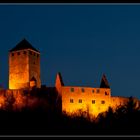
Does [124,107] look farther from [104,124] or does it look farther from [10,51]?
[10,51]

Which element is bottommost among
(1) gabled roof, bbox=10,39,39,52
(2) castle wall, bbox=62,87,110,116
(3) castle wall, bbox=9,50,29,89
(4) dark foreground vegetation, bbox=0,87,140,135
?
(4) dark foreground vegetation, bbox=0,87,140,135

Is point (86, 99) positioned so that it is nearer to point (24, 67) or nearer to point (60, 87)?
point (60, 87)

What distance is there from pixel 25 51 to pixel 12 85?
4.08 meters

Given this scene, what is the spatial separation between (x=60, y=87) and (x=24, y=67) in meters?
7.31

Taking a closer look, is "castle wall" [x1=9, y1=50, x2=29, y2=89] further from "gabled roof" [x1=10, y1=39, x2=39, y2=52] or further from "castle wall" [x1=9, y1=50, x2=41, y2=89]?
"gabled roof" [x1=10, y1=39, x2=39, y2=52]

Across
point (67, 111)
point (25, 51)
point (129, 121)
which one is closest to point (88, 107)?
point (67, 111)

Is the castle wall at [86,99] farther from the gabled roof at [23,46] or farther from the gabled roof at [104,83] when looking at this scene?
the gabled roof at [23,46]

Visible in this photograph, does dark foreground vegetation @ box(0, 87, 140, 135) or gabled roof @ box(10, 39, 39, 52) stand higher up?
gabled roof @ box(10, 39, 39, 52)

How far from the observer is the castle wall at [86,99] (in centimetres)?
5466

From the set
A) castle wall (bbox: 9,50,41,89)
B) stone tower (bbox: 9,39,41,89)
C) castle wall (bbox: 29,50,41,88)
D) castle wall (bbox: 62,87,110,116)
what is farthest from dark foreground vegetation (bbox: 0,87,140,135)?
castle wall (bbox: 29,50,41,88)

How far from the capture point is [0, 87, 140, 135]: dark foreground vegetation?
44750 mm

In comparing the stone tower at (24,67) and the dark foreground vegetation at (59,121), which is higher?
the stone tower at (24,67)

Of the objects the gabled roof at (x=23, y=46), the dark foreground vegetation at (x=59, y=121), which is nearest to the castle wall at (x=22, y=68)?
the gabled roof at (x=23, y=46)

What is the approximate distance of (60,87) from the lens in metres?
55.1
